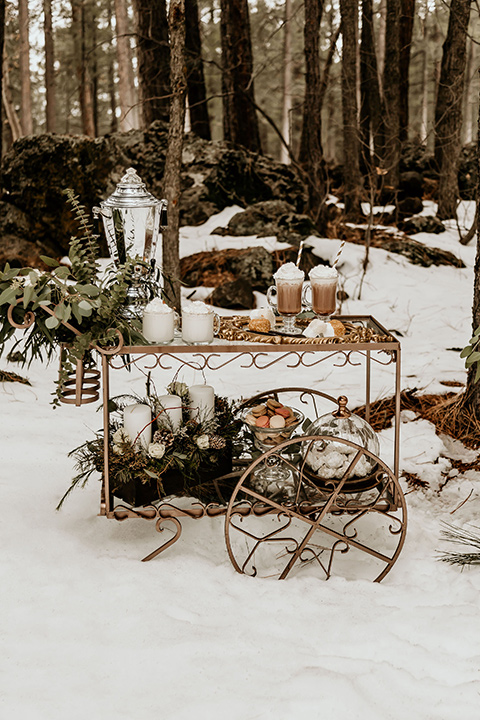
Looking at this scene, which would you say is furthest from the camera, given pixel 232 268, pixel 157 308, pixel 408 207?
pixel 408 207

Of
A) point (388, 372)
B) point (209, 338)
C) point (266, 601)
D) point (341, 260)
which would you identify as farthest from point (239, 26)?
point (266, 601)

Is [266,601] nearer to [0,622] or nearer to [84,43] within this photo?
[0,622]

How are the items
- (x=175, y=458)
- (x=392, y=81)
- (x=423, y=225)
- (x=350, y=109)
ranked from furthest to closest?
(x=392, y=81) < (x=350, y=109) < (x=423, y=225) < (x=175, y=458)

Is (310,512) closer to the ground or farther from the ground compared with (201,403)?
closer to the ground

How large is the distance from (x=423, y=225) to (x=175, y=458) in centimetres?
717

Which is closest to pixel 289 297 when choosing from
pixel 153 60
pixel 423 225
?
pixel 423 225

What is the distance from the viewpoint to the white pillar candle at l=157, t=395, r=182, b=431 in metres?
3.11

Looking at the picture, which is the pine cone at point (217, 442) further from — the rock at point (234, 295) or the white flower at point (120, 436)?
the rock at point (234, 295)

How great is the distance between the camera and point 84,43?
687 inches

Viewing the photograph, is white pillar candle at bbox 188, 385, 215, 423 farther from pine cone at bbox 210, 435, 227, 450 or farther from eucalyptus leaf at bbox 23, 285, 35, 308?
eucalyptus leaf at bbox 23, 285, 35, 308

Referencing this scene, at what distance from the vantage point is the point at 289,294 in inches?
116

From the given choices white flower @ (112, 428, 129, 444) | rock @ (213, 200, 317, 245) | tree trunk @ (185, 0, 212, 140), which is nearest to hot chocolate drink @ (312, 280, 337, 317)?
white flower @ (112, 428, 129, 444)

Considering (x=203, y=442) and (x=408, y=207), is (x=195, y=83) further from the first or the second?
(x=203, y=442)

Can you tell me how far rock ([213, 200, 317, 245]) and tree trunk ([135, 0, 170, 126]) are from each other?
1.77 meters
